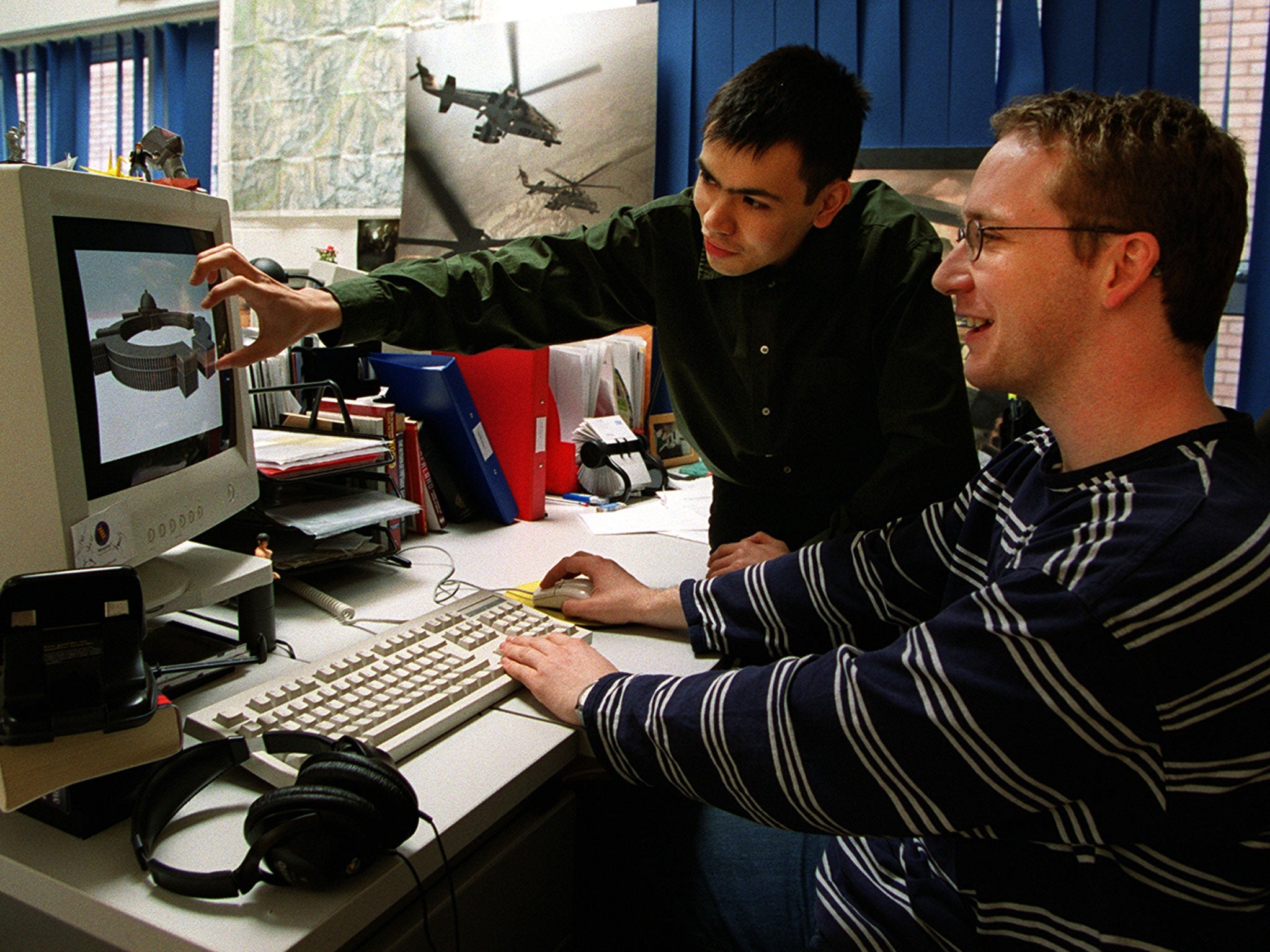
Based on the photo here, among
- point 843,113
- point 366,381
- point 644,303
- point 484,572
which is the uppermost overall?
point 843,113

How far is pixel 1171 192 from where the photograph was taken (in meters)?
0.75

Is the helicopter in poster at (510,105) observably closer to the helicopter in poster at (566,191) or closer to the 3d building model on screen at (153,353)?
the helicopter in poster at (566,191)

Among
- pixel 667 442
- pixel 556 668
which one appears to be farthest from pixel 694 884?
pixel 667 442

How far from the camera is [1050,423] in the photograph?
816 mm

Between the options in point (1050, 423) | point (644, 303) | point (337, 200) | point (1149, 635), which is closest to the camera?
point (1149, 635)

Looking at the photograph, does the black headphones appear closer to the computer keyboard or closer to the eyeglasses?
the computer keyboard

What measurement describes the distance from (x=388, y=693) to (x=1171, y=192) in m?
0.83

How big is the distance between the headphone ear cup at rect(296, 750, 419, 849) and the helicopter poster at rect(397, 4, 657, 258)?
2.02m

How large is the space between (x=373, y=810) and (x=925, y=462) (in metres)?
0.87

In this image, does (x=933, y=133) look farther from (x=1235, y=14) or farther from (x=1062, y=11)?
(x=1235, y=14)

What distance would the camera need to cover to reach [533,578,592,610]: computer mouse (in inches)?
45.4

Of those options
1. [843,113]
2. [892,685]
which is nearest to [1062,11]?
[843,113]

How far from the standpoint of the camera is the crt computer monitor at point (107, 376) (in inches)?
28.5

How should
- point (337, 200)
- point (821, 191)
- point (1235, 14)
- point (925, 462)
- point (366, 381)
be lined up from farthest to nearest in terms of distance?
point (337, 200) < point (1235, 14) < point (366, 381) < point (821, 191) < point (925, 462)
